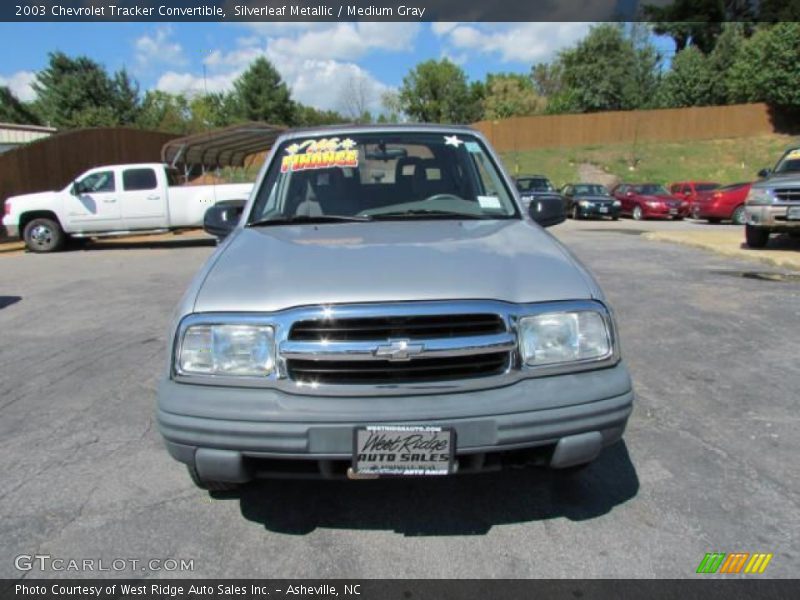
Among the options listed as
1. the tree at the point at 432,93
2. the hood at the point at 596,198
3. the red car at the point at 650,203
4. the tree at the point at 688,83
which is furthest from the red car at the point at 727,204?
the tree at the point at 432,93

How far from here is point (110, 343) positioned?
605 centimetres

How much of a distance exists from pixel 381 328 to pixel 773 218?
1106 cm

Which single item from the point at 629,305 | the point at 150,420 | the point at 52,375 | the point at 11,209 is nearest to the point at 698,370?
the point at 629,305

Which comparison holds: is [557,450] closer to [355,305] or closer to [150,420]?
[355,305]

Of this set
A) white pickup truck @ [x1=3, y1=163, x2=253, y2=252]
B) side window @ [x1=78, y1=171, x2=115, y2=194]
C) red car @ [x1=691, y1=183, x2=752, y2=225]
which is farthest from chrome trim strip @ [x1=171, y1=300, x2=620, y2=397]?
red car @ [x1=691, y1=183, x2=752, y2=225]

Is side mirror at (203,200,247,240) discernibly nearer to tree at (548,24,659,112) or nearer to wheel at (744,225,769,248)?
wheel at (744,225,769,248)

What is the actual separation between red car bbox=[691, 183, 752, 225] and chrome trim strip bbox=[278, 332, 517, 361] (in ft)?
66.9

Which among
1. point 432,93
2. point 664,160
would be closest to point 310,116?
point 432,93

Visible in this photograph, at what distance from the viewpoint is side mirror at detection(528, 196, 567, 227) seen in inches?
164

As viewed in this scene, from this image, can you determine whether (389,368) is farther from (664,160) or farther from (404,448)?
(664,160)

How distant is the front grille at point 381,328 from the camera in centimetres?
243

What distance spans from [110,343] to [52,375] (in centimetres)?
96

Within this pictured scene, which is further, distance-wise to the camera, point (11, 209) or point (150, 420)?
point (11, 209)
